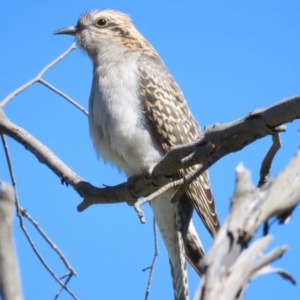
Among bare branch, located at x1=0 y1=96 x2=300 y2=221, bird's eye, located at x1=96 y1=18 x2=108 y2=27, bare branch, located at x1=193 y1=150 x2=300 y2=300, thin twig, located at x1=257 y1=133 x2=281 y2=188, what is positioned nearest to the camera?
bare branch, located at x1=193 y1=150 x2=300 y2=300

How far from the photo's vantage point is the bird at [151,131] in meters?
6.30

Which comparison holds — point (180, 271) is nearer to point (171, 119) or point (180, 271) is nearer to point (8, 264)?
point (171, 119)

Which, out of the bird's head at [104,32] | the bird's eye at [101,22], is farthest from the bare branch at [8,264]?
the bird's eye at [101,22]

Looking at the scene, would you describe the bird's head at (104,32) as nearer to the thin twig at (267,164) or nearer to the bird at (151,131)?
the bird at (151,131)

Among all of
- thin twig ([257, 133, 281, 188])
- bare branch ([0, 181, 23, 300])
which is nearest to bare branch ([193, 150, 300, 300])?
bare branch ([0, 181, 23, 300])

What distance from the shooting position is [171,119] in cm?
659

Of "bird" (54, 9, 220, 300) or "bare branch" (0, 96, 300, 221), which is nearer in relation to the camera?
"bare branch" (0, 96, 300, 221)

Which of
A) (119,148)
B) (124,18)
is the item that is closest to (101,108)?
(119,148)

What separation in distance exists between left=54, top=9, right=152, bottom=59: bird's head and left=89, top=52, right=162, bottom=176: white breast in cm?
90

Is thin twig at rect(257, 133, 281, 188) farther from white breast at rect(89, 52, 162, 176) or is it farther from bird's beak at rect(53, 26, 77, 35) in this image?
bird's beak at rect(53, 26, 77, 35)

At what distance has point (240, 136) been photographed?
3.83 m

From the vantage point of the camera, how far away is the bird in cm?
630

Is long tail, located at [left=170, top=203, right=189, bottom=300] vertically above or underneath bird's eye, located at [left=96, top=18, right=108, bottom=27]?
underneath

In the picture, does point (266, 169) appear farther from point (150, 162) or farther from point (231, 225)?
point (150, 162)
